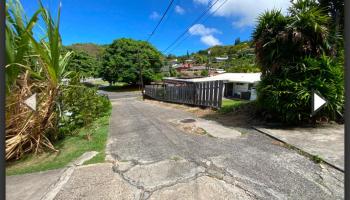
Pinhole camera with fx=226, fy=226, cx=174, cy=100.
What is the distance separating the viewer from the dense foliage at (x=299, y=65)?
5.73m

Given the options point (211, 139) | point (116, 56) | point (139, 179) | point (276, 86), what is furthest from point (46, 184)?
point (116, 56)

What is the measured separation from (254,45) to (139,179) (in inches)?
228

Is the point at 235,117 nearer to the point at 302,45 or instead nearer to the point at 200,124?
the point at 200,124

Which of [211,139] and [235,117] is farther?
[235,117]

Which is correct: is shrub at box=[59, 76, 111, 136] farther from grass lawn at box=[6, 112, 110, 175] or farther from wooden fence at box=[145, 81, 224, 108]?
wooden fence at box=[145, 81, 224, 108]

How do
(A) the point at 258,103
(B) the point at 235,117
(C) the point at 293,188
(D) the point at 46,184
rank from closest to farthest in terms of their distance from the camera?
1. (C) the point at 293,188
2. (D) the point at 46,184
3. (A) the point at 258,103
4. (B) the point at 235,117

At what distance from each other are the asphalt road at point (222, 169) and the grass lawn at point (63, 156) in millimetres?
391

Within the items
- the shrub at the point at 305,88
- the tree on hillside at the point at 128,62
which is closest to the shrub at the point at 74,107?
the shrub at the point at 305,88

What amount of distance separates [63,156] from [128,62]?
113 ft

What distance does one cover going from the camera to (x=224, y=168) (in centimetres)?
361

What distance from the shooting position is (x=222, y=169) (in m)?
3.57

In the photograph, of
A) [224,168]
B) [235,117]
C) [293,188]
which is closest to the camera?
[293,188]

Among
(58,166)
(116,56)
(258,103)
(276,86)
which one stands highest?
(116,56)

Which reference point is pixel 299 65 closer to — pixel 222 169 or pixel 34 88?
pixel 222 169
